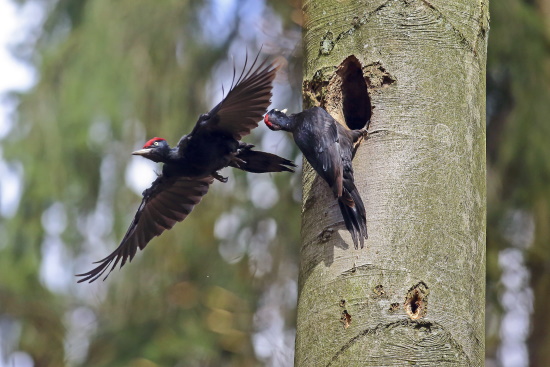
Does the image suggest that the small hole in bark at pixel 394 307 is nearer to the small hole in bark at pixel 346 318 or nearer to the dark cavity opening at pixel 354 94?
the small hole in bark at pixel 346 318

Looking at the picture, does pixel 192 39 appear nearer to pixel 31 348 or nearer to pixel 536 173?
pixel 536 173

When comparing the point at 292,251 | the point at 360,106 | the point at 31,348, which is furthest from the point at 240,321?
the point at 360,106

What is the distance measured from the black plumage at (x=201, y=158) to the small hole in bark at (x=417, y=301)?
1.40 m

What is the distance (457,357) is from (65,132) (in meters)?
4.00

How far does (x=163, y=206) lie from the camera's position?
396 centimetres

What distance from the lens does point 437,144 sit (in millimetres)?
2314

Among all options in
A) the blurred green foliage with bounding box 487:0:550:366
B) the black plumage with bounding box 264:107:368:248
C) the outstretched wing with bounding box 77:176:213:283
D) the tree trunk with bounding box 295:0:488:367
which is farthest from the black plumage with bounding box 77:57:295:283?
the blurred green foliage with bounding box 487:0:550:366

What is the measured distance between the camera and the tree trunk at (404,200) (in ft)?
7.00

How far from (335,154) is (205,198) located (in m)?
3.04

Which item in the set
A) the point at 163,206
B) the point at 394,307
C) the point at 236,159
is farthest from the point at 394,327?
the point at 163,206

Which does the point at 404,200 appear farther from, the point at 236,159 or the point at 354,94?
the point at 236,159

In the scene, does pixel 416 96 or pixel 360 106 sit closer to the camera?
pixel 416 96

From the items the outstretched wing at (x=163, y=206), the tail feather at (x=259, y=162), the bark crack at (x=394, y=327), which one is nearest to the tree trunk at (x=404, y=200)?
the bark crack at (x=394, y=327)

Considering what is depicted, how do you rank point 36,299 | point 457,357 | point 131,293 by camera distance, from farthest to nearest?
point 36,299 → point 131,293 → point 457,357
